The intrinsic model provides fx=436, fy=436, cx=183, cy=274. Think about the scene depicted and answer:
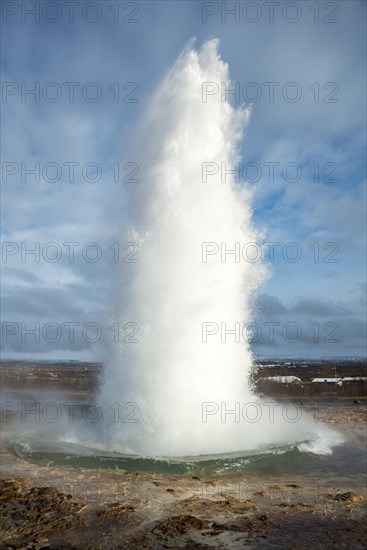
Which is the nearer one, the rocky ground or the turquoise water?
the rocky ground

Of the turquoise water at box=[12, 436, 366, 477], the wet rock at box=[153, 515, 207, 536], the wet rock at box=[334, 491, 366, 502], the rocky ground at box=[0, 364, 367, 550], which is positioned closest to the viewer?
the rocky ground at box=[0, 364, 367, 550]

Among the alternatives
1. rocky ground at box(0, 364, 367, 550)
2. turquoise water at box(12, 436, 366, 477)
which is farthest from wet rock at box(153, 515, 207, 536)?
turquoise water at box(12, 436, 366, 477)

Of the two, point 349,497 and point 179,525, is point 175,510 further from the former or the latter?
point 349,497

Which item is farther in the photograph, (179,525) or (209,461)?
(209,461)

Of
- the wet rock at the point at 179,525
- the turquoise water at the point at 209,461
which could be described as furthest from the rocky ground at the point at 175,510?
the turquoise water at the point at 209,461

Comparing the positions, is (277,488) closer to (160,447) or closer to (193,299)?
(160,447)

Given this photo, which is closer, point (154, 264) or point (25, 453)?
point (25, 453)

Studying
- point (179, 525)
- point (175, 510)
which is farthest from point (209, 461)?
point (179, 525)

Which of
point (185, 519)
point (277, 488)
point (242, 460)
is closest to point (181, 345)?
point (242, 460)

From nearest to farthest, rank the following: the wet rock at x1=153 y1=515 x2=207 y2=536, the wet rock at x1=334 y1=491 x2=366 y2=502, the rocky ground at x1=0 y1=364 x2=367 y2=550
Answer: the rocky ground at x1=0 y1=364 x2=367 y2=550 → the wet rock at x1=153 y1=515 x2=207 y2=536 → the wet rock at x1=334 y1=491 x2=366 y2=502

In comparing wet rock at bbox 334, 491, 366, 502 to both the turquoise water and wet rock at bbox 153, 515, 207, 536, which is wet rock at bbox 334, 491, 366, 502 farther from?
wet rock at bbox 153, 515, 207, 536

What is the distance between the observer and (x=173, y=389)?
1608cm

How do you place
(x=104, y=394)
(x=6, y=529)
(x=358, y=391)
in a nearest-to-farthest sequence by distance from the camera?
(x=6, y=529) < (x=104, y=394) < (x=358, y=391)

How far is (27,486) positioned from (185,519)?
15.5 ft
